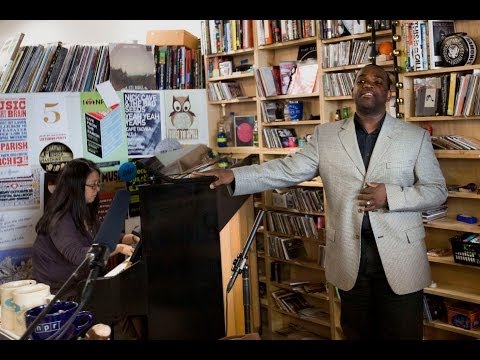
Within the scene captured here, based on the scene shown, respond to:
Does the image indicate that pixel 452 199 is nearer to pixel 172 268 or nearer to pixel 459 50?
pixel 459 50

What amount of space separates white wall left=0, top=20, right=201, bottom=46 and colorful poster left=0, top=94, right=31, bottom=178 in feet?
5.67

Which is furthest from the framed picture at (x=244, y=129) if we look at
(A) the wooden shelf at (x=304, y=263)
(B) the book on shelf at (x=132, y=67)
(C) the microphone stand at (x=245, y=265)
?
(C) the microphone stand at (x=245, y=265)

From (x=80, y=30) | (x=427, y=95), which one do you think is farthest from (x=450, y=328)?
(x=80, y=30)

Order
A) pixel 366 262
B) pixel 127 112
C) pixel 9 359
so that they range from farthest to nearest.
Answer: pixel 127 112, pixel 366 262, pixel 9 359

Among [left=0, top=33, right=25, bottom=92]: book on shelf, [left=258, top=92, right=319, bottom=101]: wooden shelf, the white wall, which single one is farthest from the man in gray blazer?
the white wall

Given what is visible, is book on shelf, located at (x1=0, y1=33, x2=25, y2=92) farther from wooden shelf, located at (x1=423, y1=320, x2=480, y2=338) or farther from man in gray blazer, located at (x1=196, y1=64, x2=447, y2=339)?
wooden shelf, located at (x1=423, y1=320, x2=480, y2=338)

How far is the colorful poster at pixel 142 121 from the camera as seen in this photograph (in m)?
4.50

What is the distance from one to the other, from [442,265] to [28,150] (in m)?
2.89

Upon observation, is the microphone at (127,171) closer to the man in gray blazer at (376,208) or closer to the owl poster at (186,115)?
the owl poster at (186,115)

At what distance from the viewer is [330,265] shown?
252cm

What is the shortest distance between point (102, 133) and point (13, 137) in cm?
63

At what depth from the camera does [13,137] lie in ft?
13.5
